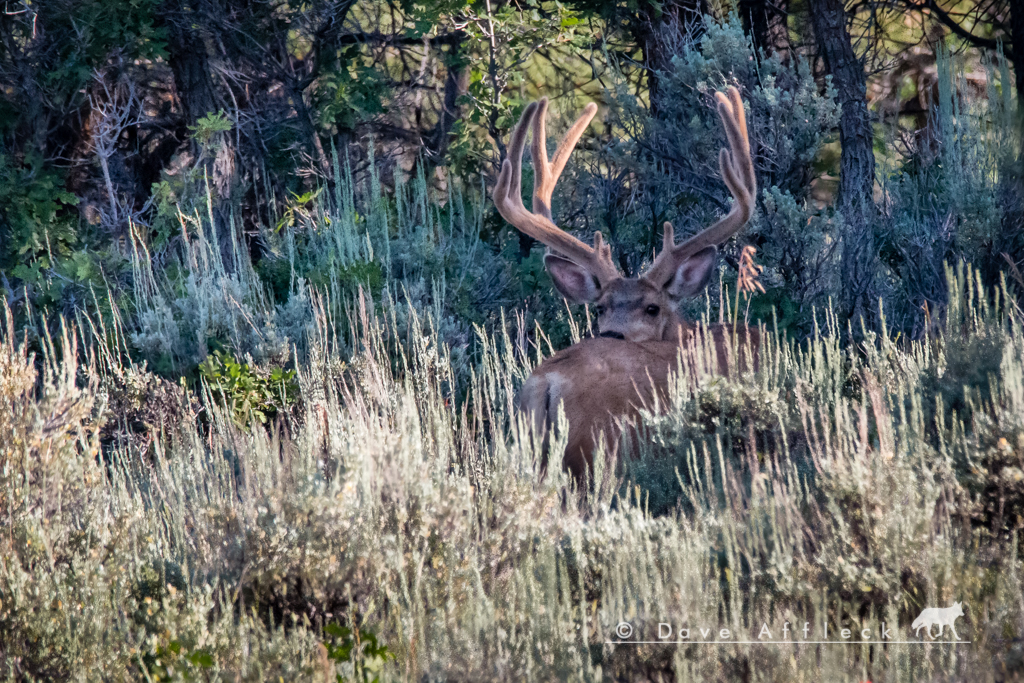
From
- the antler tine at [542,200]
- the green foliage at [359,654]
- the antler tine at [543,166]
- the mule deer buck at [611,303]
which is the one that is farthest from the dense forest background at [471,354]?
the antler tine at [543,166]

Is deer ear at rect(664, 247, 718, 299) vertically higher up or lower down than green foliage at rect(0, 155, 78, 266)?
lower down

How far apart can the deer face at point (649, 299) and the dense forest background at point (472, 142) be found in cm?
99

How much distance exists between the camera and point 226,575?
3375mm

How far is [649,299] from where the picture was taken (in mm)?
5578

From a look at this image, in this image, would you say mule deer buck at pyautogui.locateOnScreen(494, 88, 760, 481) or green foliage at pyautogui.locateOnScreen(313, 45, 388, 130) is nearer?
mule deer buck at pyautogui.locateOnScreen(494, 88, 760, 481)

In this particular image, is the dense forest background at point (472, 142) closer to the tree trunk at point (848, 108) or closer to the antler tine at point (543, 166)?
the tree trunk at point (848, 108)

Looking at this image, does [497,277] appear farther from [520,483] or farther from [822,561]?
[822,561]

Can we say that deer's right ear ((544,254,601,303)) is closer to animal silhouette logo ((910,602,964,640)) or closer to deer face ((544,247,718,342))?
deer face ((544,247,718,342))

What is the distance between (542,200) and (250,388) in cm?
204

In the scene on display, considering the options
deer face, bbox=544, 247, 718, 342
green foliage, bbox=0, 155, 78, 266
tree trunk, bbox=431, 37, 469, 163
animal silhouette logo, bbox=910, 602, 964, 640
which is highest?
tree trunk, bbox=431, 37, 469, 163

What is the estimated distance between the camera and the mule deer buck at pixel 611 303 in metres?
4.62

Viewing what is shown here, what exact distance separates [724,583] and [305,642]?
4.31ft

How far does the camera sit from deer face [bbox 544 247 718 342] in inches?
218

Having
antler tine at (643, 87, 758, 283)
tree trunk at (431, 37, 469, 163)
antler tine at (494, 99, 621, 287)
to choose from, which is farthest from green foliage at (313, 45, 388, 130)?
antler tine at (643, 87, 758, 283)
